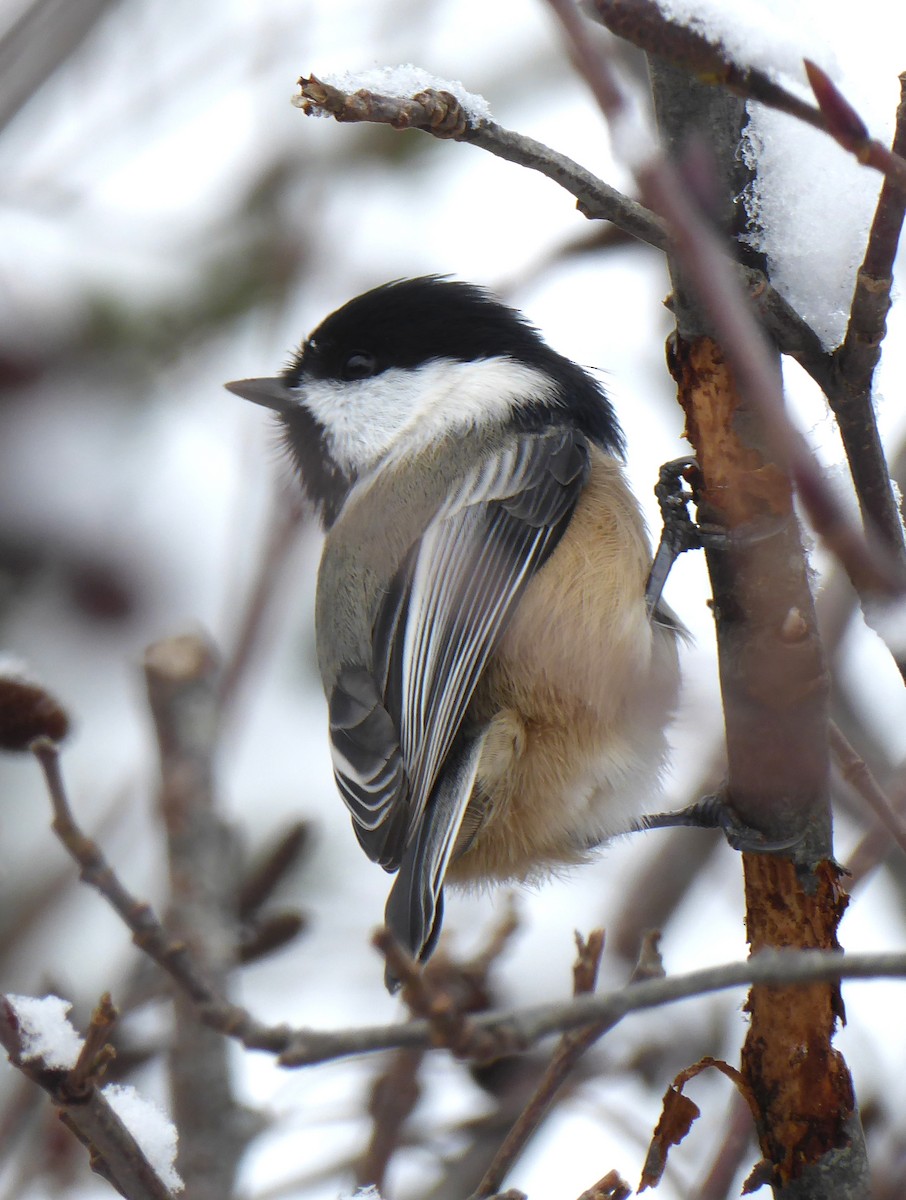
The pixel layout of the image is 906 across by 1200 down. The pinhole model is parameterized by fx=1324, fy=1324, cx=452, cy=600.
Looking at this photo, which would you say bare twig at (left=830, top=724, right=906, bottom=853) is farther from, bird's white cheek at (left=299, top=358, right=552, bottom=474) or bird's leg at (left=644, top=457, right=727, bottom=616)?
bird's white cheek at (left=299, top=358, right=552, bottom=474)

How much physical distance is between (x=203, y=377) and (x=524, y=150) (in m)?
1.49

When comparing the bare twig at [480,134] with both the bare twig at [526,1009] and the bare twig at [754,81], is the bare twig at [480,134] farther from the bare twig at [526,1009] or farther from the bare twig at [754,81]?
the bare twig at [526,1009]

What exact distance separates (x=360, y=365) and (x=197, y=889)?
104cm

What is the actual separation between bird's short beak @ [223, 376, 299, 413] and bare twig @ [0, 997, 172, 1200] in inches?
58.2

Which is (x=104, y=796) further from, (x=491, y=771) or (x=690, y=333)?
(x=690, y=333)

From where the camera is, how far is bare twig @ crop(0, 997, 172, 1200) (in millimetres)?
881

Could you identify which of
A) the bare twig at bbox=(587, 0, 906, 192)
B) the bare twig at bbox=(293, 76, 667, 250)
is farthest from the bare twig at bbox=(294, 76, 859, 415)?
the bare twig at bbox=(587, 0, 906, 192)

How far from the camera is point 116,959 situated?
2.40 meters

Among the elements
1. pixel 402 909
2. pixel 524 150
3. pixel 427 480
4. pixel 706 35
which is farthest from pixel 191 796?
pixel 706 35

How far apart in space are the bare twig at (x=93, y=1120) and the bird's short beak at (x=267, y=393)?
58.2 inches

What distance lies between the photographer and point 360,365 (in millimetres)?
2242

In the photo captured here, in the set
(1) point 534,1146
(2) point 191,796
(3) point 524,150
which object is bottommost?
(1) point 534,1146

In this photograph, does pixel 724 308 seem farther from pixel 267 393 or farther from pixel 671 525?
pixel 267 393

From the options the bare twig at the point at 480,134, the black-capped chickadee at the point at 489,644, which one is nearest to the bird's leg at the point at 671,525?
the black-capped chickadee at the point at 489,644
